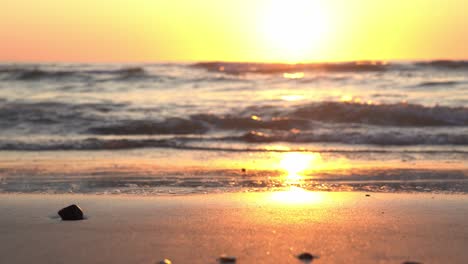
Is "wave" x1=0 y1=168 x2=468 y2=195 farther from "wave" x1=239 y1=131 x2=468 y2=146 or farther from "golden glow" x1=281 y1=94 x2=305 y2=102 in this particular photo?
"golden glow" x1=281 y1=94 x2=305 y2=102

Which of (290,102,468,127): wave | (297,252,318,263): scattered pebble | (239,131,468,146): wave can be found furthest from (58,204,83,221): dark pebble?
(290,102,468,127): wave

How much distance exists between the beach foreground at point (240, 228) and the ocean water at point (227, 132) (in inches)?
28.4

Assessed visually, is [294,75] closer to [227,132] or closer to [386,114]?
[386,114]

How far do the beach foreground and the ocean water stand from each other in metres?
0.72

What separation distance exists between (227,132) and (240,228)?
8696 millimetres

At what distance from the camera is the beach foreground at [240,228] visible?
3.81 m

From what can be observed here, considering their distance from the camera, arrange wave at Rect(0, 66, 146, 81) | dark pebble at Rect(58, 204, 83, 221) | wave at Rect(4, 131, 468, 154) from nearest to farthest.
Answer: dark pebble at Rect(58, 204, 83, 221) → wave at Rect(4, 131, 468, 154) → wave at Rect(0, 66, 146, 81)

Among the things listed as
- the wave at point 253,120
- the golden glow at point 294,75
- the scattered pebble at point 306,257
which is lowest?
the scattered pebble at point 306,257

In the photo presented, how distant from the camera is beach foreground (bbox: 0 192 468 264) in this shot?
381cm

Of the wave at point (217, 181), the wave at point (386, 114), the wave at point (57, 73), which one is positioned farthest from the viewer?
the wave at point (57, 73)

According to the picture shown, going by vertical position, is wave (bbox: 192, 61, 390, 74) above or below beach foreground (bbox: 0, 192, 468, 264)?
above

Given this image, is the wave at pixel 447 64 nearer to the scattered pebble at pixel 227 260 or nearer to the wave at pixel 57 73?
the wave at pixel 57 73

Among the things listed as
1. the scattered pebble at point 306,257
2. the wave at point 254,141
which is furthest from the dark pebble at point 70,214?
the wave at point 254,141

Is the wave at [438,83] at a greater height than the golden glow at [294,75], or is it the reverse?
the golden glow at [294,75]
